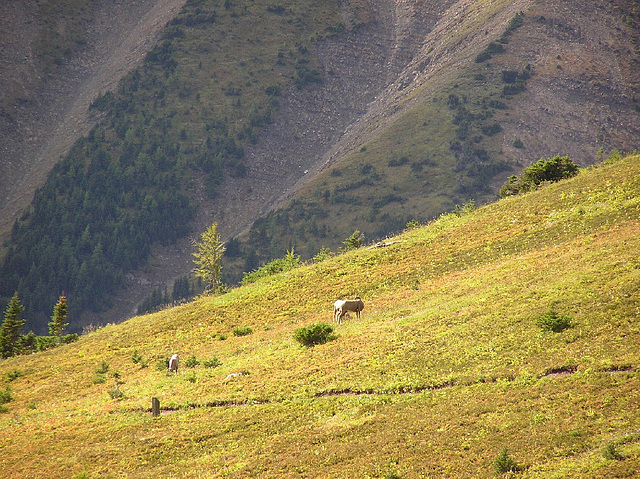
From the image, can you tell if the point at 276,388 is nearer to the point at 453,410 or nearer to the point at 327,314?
the point at 453,410

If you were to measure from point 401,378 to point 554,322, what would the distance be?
25.8 feet

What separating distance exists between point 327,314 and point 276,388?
15.0 meters

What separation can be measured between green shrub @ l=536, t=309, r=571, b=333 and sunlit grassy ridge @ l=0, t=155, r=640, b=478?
2.16 feet

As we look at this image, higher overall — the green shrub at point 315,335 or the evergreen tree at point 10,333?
the evergreen tree at point 10,333

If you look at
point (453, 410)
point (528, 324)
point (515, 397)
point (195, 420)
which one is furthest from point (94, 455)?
point (528, 324)

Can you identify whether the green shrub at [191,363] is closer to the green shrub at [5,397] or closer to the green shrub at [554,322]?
the green shrub at [5,397]

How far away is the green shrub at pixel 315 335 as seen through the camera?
40281 mm

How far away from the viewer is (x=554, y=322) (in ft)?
102

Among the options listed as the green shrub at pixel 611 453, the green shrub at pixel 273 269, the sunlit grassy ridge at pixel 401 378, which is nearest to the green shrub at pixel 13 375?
the sunlit grassy ridge at pixel 401 378

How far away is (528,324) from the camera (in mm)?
33031

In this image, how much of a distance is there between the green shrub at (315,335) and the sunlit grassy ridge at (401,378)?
1.01 m

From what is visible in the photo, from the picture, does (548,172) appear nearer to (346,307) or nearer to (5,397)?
(346,307)

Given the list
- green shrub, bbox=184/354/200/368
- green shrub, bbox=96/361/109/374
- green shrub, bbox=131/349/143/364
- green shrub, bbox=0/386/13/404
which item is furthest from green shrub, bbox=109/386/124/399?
green shrub, bbox=0/386/13/404

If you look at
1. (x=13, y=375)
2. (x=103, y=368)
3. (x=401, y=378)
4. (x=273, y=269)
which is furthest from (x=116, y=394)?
(x=273, y=269)
